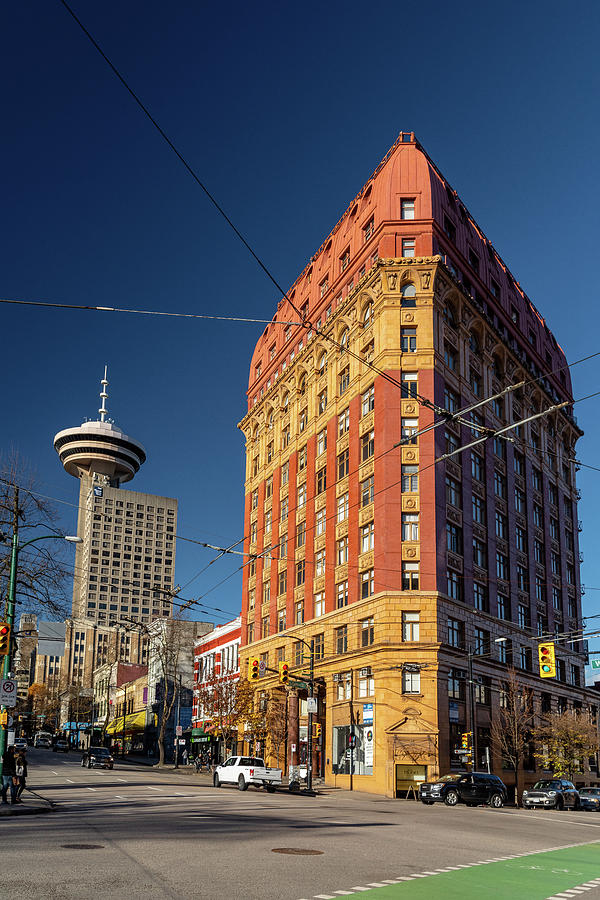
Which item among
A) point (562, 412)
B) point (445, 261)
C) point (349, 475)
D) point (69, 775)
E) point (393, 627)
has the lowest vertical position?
point (69, 775)

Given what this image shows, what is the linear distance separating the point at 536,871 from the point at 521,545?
53688 millimetres

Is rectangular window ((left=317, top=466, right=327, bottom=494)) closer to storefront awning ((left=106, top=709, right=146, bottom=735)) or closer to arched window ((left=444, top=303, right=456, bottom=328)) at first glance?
arched window ((left=444, top=303, right=456, bottom=328))

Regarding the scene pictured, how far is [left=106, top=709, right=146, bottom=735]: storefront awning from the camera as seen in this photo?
107 meters

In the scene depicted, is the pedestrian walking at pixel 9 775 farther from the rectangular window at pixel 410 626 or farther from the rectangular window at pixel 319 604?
the rectangular window at pixel 319 604

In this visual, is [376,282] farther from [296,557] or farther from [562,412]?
[562,412]

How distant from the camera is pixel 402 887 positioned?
495 inches

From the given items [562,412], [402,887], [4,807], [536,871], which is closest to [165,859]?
[402,887]

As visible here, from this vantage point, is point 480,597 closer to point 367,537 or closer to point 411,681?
point 367,537

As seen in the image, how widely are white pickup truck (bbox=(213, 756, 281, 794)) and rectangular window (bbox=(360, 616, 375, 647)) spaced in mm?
12348

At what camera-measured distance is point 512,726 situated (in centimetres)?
5575

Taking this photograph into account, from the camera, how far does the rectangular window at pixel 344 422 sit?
205 feet

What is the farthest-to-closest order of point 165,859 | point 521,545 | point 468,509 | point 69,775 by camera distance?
point 521,545, point 468,509, point 69,775, point 165,859

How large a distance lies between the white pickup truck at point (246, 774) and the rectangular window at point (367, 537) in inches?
662

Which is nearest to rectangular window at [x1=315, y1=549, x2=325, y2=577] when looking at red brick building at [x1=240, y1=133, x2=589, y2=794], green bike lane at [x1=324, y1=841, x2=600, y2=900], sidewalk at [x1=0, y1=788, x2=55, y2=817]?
red brick building at [x1=240, y1=133, x2=589, y2=794]
